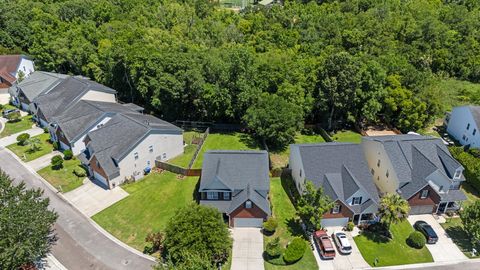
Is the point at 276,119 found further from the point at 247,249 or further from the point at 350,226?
the point at 247,249

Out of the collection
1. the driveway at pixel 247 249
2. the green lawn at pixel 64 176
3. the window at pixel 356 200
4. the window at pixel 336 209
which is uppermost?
the window at pixel 356 200

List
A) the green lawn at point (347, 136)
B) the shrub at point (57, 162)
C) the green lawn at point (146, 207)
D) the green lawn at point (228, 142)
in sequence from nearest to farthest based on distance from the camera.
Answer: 1. the green lawn at point (146, 207)
2. the shrub at point (57, 162)
3. the green lawn at point (228, 142)
4. the green lawn at point (347, 136)

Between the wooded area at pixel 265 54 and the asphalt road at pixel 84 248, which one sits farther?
the wooded area at pixel 265 54

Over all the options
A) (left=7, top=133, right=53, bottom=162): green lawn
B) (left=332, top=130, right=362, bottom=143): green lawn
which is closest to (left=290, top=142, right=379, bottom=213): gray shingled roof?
(left=332, top=130, right=362, bottom=143): green lawn

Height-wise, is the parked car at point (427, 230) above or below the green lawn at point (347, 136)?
below

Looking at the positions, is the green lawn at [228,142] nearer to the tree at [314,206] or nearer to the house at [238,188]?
the house at [238,188]

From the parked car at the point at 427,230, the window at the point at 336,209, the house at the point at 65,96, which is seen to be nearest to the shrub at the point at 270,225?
the window at the point at 336,209
